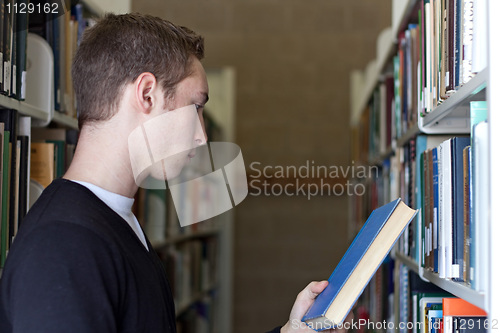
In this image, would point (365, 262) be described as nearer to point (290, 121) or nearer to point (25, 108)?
point (25, 108)

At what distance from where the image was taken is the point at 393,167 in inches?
83.7

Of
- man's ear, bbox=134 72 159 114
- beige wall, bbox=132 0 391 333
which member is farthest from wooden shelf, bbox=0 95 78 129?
beige wall, bbox=132 0 391 333

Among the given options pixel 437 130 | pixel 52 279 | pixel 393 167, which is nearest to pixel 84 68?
pixel 52 279

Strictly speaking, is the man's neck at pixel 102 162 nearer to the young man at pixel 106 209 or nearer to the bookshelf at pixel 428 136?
the young man at pixel 106 209

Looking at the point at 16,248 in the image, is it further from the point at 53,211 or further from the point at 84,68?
the point at 84,68

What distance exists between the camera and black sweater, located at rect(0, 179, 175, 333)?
0.79 meters

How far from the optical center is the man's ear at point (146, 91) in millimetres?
1010

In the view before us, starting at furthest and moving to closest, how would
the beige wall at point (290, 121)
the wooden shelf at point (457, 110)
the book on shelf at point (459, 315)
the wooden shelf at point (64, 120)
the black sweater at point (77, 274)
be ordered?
the beige wall at point (290, 121), the wooden shelf at point (64, 120), the book on shelf at point (459, 315), the wooden shelf at point (457, 110), the black sweater at point (77, 274)

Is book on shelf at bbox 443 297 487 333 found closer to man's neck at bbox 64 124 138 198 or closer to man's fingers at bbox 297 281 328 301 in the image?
man's fingers at bbox 297 281 328 301

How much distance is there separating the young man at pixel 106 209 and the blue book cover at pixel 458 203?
26 centimetres

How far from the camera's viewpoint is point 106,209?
950mm

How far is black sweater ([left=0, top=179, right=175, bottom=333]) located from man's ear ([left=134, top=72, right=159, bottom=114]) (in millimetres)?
174

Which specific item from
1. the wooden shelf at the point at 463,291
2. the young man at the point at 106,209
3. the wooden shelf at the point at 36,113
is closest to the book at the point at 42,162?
the wooden shelf at the point at 36,113

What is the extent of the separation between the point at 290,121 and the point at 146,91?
11.4 feet
